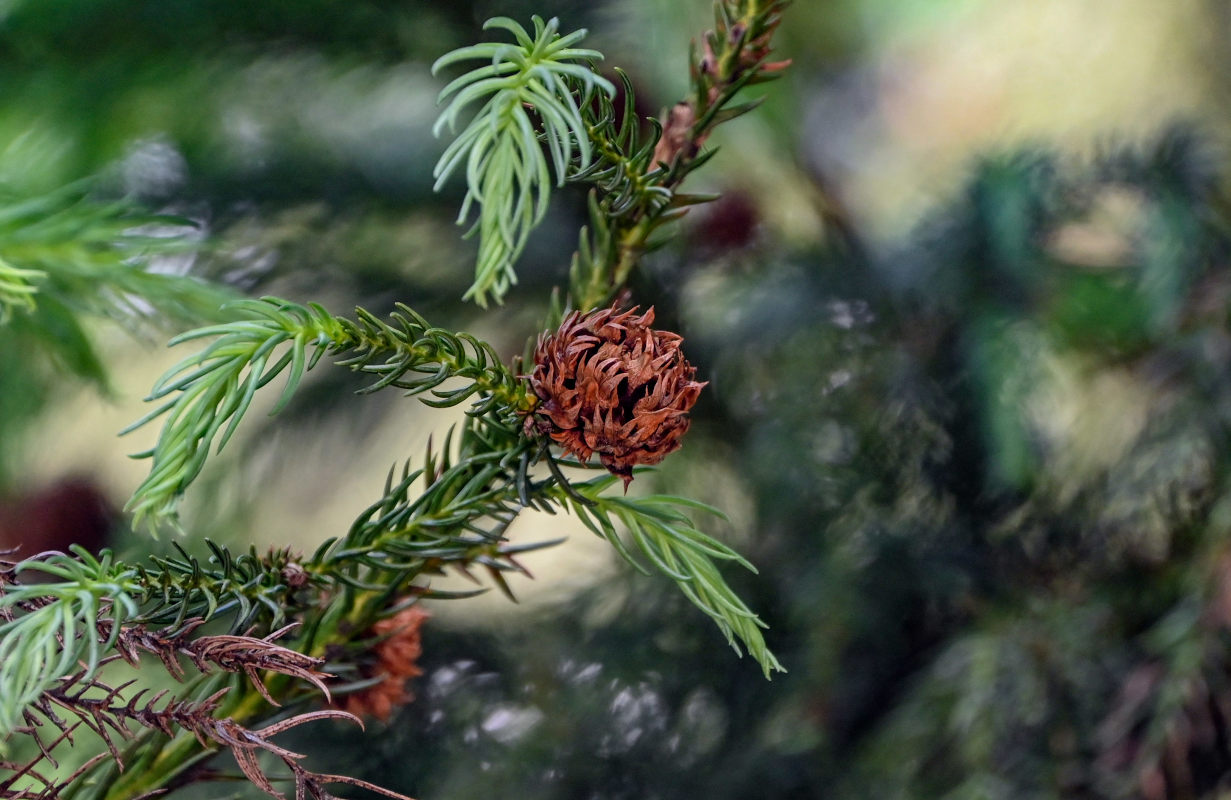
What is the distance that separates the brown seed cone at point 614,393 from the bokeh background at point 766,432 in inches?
8.3

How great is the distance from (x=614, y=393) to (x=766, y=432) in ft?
0.89

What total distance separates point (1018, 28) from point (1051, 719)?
571mm

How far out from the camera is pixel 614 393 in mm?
143

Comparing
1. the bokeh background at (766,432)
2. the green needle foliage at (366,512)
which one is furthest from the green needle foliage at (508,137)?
the bokeh background at (766,432)

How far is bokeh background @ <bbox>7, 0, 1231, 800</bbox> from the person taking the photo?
341 millimetres

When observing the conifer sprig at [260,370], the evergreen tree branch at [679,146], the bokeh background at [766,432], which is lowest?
the bokeh background at [766,432]

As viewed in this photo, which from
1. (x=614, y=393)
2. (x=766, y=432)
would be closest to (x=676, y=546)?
(x=614, y=393)

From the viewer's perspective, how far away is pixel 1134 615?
36 centimetres

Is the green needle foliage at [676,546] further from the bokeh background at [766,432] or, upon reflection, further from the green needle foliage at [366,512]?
the bokeh background at [766,432]

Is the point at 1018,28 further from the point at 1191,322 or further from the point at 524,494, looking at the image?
the point at 524,494

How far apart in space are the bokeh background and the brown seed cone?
0.21 m

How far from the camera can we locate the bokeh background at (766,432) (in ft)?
1.12

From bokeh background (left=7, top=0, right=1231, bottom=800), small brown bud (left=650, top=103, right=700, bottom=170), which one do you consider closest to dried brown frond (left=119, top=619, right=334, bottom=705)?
small brown bud (left=650, top=103, right=700, bottom=170)

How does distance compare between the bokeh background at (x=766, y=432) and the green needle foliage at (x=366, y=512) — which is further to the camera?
the bokeh background at (x=766, y=432)
